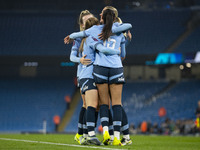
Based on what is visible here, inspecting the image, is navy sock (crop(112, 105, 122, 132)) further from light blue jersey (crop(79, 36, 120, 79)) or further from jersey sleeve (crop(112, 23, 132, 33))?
jersey sleeve (crop(112, 23, 132, 33))

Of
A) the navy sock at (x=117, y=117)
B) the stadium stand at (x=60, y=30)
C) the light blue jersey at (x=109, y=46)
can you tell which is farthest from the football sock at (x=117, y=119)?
the stadium stand at (x=60, y=30)

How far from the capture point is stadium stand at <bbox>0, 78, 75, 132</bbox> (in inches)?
1133

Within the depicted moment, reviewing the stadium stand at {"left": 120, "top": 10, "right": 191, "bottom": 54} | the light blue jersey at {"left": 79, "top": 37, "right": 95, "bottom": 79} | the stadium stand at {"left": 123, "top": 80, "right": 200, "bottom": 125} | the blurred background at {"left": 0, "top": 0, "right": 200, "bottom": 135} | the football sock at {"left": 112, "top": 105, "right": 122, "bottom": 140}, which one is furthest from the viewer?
the stadium stand at {"left": 120, "top": 10, "right": 191, "bottom": 54}

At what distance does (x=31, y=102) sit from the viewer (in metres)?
30.5

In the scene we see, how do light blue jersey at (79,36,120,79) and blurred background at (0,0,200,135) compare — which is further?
blurred background at (0,0,200,135)

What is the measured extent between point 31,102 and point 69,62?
14.0 ft

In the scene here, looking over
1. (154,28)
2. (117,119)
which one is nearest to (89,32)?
(117,119)

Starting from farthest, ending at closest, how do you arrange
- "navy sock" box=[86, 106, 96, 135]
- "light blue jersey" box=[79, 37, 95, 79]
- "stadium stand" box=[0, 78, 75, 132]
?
"stadium stand" box=[0, 78, 75, 132], "light blue jersey" box=[79, 37, 95, 79], "navy sock" box=[86, 106, 96, 135]

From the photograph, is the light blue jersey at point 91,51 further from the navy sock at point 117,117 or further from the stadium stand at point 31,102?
the stadium stand at point 31,102

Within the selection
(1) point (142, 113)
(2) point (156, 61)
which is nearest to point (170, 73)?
(2) point (156, 61)

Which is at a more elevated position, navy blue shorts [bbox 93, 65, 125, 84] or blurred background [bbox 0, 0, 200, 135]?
blurred background [bbox 0, 0, 200, 135]

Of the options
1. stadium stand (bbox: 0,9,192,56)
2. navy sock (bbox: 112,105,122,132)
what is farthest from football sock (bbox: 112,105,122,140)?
stadium stand (bbox: 0,9,192,56)

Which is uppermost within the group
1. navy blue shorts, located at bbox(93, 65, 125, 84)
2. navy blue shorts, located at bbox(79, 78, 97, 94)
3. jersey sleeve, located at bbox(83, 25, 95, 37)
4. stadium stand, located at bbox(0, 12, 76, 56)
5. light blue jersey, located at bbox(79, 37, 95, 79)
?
stadium stand, located at bbox(0, 12, 76, 56)

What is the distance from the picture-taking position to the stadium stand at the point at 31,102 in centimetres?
2878
